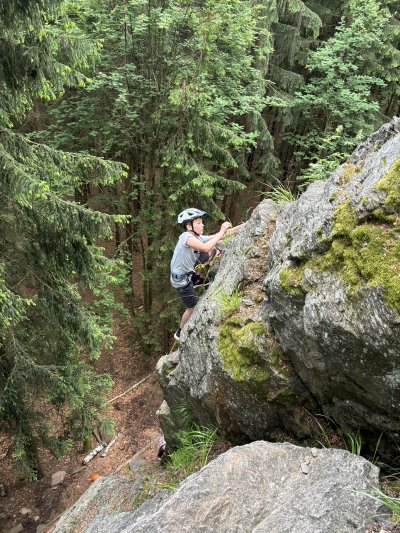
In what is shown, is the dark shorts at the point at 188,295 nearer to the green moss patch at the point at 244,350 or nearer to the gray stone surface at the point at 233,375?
the gray stone surface at the point at 233,375

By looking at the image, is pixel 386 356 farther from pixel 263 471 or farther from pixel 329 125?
pixel 329 125

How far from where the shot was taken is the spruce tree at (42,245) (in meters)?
5.39

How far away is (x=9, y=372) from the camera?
312 inches

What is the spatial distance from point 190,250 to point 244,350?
205 centimetres

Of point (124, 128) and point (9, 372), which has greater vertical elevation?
point (124, 128)

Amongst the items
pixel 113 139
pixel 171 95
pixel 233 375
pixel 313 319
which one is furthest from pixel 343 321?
pixel 113 139

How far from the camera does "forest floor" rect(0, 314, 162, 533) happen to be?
9.27 metres

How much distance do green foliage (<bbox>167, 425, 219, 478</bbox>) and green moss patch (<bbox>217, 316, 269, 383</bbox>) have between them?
103cm

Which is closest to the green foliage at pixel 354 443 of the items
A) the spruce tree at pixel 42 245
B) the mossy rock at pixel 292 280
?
the mossy rock at pixel 292 280

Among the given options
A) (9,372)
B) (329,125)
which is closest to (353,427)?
(9,372)

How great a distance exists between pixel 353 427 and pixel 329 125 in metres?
10.5

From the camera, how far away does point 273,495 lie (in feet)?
10.5

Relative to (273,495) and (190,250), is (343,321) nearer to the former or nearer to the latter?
(273,495)

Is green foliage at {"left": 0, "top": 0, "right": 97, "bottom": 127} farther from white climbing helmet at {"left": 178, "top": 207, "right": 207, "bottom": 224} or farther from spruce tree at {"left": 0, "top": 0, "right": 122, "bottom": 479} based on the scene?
white climbing helmet at {"left": 178, "top": 207, "right": 207, "bottom": 224}
